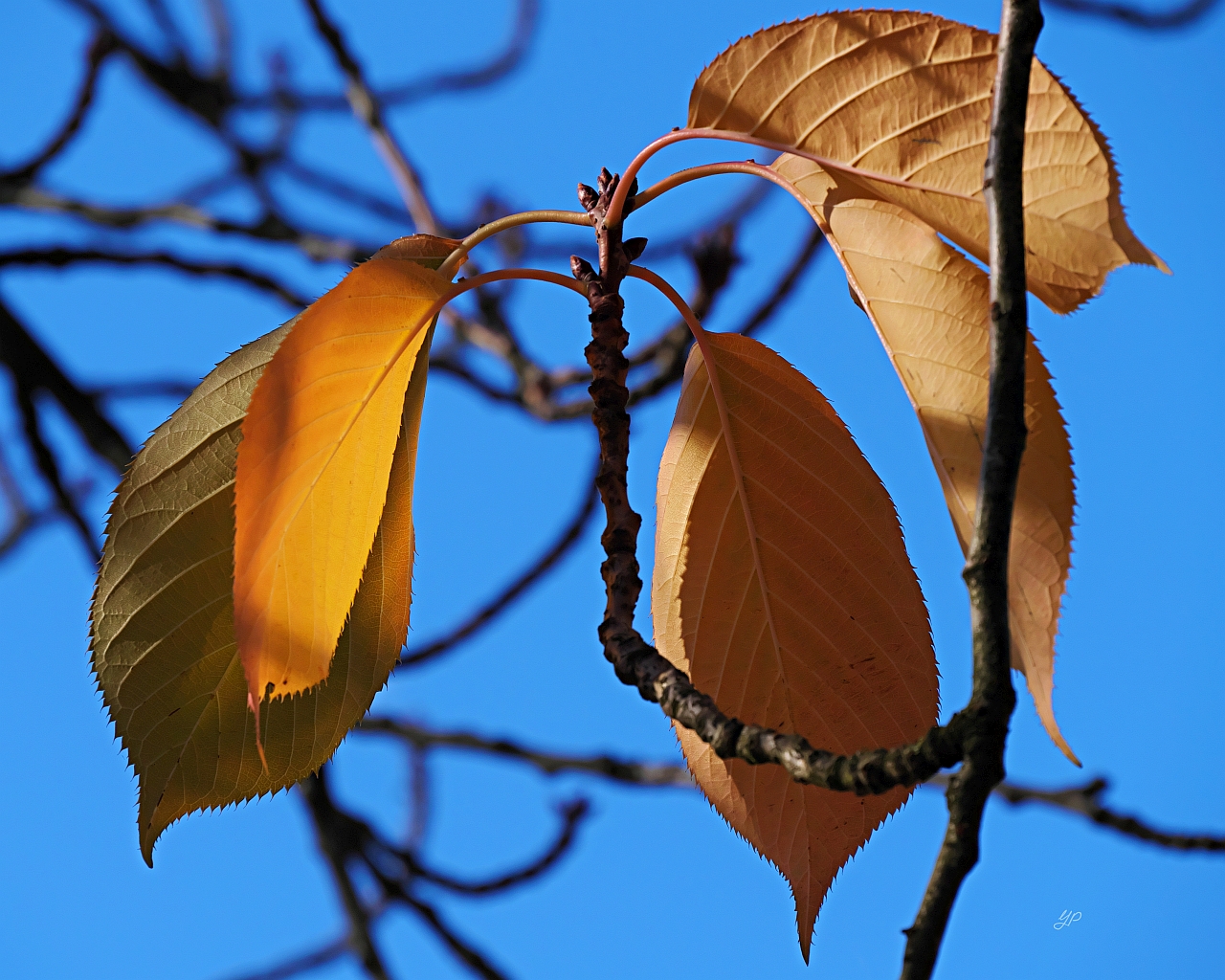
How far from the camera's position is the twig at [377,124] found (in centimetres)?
151

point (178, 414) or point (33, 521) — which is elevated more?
point (33, 521)

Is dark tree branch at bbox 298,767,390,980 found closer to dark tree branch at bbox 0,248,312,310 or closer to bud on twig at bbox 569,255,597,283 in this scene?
dark tree branch at bbox 0,248,312,310

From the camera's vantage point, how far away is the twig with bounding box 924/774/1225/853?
1128 millimetres

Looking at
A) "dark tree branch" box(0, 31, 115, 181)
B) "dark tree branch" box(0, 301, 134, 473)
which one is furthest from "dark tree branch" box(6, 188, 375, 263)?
"dark tree branch" box(0, 301, 134, 473)

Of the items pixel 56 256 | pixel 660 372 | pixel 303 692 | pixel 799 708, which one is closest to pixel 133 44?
pixel 56 256

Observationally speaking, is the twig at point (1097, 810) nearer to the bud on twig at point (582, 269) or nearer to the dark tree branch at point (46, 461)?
the bud on twig at point (582, 269)

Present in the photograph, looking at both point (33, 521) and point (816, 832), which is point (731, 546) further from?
point (33, 521)

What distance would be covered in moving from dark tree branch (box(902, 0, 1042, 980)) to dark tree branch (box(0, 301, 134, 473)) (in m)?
1.14

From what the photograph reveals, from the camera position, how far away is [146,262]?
1.29 m

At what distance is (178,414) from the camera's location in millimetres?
674

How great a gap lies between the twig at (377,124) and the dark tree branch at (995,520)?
121 centimetres

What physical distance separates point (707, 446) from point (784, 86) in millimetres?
239

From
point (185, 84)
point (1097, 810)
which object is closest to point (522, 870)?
point (1097, 810)

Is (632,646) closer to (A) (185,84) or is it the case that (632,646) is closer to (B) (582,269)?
(B) (582,269)
